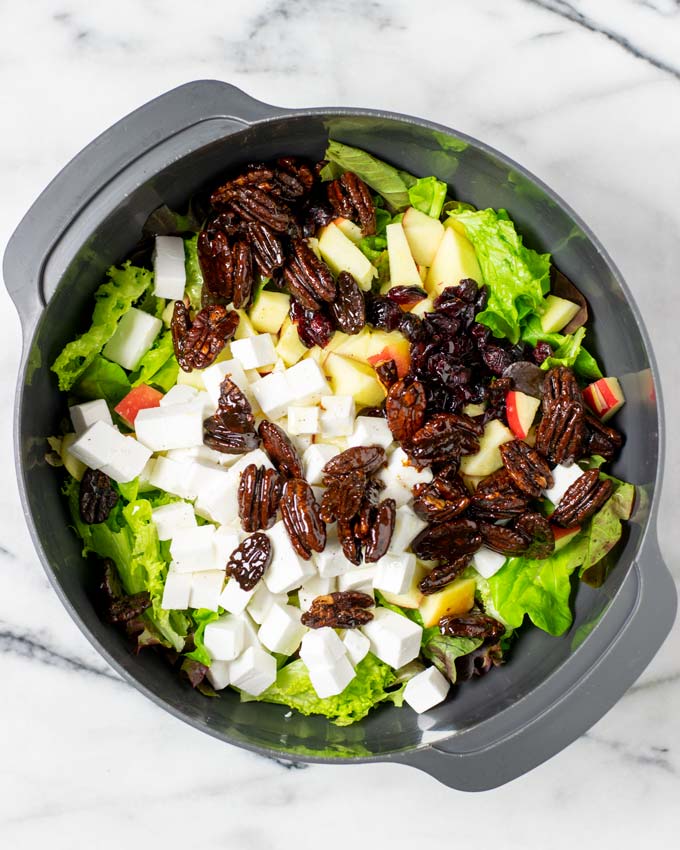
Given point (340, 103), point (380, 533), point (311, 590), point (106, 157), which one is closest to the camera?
point (106, 157)

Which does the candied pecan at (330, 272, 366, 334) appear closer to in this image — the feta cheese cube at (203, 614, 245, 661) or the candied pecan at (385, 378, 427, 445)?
the candied pecan at (385, 378, 427, 445)

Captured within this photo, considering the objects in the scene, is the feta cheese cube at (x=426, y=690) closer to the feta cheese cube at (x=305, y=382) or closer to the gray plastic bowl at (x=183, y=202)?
the gray plastic bowl at (x=183, y=202)

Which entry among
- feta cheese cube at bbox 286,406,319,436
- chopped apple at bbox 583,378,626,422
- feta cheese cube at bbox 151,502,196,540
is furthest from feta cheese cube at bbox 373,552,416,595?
chopped apple at bbox 583,378,626,422

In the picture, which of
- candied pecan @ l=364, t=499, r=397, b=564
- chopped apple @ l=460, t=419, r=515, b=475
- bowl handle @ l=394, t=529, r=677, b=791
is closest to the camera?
bowl handle @ l=394, t=529, r=677, b=791

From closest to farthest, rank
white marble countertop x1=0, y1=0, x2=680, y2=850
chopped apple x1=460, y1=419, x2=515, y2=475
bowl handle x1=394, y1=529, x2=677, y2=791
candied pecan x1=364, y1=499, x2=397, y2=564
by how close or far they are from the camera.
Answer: bowl handle x1=394, y1=529, x2=677, y2=791
candied pecan x1=364, y1=499, x2=397, y2=564
chopped apple x1=460, y1=419, x2=515, y2=475
white marble countertop x1=0, y1=0, x2=680, y2=850

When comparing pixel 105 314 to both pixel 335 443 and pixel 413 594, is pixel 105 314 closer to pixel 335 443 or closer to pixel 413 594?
pixel 335 443

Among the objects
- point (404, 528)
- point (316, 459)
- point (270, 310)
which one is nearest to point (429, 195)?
point (270, 310)

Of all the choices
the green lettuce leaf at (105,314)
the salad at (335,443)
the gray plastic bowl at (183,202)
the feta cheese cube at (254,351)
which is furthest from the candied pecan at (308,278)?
the green lettuce leaf at (105,314)
